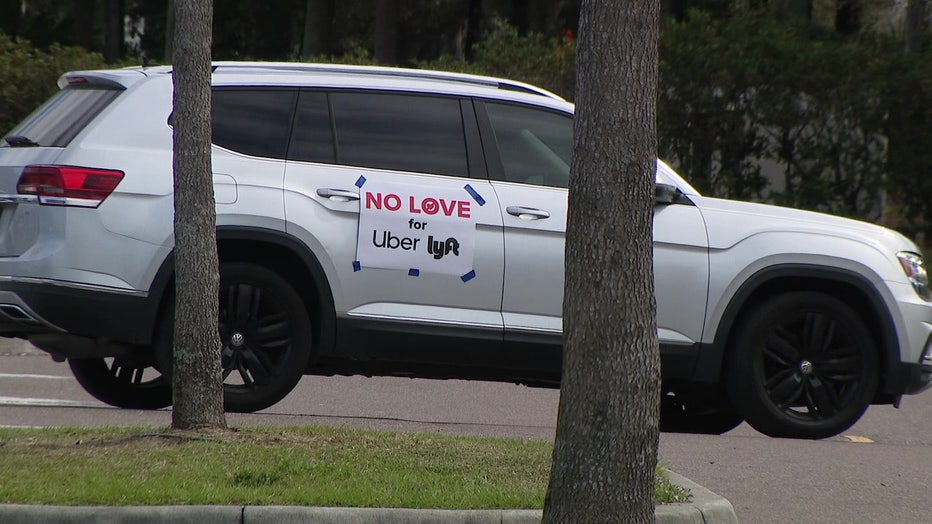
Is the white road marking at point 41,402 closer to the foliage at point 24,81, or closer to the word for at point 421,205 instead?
the word for at point 421,205

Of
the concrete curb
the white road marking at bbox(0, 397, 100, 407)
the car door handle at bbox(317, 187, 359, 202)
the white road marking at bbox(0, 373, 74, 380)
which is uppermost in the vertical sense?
the car door handle at bbox(317, 187, 359, 202)

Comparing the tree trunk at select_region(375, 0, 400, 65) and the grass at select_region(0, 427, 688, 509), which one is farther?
the tree trunk at select_region(375, 0, 400, 65)

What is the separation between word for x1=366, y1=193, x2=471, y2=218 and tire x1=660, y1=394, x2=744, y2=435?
1942 millimetres

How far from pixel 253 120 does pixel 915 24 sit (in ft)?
49.2

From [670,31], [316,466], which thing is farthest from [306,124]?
[670,31]

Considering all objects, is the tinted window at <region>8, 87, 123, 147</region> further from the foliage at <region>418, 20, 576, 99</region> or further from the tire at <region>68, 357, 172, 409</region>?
the foliage at <region>418, 20, 576, 99</region>

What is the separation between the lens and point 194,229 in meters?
6.28

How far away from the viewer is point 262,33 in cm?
3906

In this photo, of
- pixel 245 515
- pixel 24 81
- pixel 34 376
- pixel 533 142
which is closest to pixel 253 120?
pixel 533 142

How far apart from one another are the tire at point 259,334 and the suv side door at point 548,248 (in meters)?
1.15

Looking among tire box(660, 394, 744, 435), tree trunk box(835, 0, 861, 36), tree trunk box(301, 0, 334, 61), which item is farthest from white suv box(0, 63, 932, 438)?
tree trunk box(301, 0, 334, 61)

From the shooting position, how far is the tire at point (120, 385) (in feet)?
27.1

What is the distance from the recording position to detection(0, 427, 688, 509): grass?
17.3 ft

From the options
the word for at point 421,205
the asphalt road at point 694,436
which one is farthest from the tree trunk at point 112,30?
the word for at point 421,205
